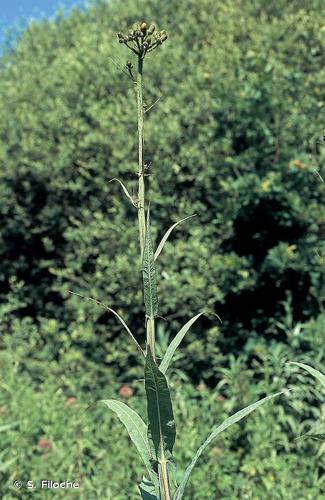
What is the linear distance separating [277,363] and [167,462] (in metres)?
2.81

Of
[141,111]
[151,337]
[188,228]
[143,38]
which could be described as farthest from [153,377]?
[188,228]

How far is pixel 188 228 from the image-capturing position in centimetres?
501

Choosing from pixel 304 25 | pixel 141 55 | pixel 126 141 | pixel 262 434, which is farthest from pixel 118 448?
pixel 304 25

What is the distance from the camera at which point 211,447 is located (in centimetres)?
390

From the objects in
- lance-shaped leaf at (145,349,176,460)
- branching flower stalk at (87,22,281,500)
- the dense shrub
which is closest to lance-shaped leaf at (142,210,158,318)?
branching flower stalk at (87,22,281,500)

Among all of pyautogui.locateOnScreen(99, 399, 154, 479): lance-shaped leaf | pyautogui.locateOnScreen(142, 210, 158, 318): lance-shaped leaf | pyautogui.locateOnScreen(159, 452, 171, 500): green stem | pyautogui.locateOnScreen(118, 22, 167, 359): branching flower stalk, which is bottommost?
pyautogui.locateOnScreen(159, 452, 171, 500): green stem

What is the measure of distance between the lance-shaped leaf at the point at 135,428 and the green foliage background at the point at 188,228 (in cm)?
222

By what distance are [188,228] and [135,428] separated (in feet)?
11.4

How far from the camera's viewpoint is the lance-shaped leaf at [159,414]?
1462 mm

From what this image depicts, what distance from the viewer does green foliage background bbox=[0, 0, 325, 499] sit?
435 cm

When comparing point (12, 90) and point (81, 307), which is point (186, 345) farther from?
point (12, 90)

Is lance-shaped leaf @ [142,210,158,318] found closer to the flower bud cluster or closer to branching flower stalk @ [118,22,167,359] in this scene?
branching flower stalk @ [118,22,167,359]

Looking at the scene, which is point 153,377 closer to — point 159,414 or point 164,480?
point 159,414

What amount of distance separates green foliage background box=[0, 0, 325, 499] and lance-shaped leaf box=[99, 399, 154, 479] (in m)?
2.22
